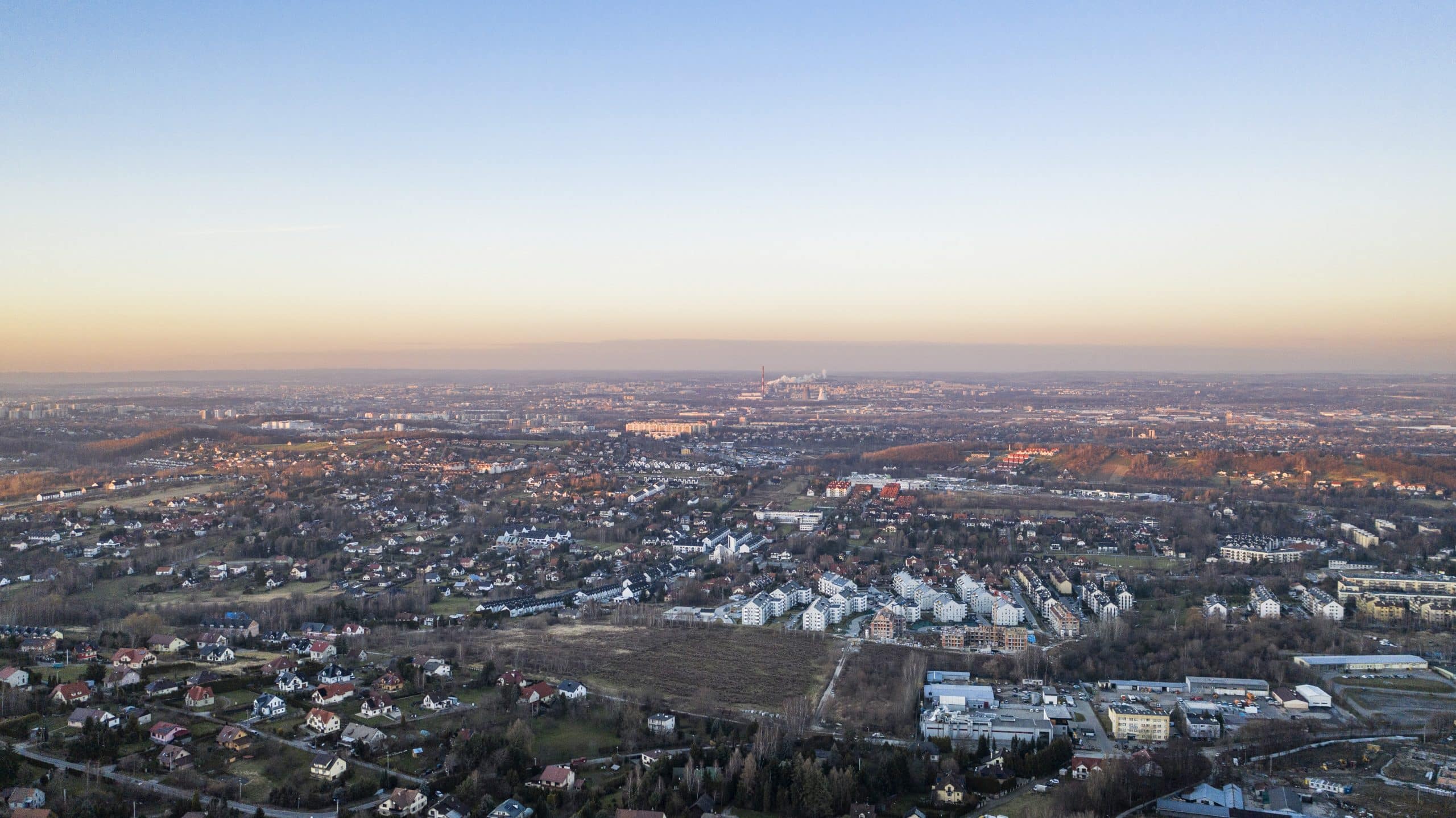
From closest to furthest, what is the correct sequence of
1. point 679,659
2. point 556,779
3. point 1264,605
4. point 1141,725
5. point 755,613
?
1. point 556,779
2. point 1141,725
3. point 679,659
4. point 1264,605
5. point 755,613

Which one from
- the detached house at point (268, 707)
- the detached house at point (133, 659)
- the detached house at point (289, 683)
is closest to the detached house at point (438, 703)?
the detached house at point (268, 707)

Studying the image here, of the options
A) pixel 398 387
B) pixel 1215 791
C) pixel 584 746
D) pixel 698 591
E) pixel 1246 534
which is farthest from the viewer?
pixel 398 387

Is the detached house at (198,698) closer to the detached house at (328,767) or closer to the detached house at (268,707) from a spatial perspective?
the detached house at (268,707)

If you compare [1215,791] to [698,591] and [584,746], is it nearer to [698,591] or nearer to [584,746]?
[584,746]

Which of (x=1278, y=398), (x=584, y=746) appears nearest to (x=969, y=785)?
(x=584, y=746)

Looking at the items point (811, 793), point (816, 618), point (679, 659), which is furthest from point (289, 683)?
point (816, 618)

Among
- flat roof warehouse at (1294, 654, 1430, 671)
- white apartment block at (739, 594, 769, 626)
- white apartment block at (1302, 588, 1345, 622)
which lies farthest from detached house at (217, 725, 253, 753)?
white apartment block at (1302, 588, 1345, 622)

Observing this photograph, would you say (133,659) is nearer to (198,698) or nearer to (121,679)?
(121,679)

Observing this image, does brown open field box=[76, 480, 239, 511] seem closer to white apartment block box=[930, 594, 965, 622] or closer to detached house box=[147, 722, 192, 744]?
detached house box=[147, 722, 192, 744]
